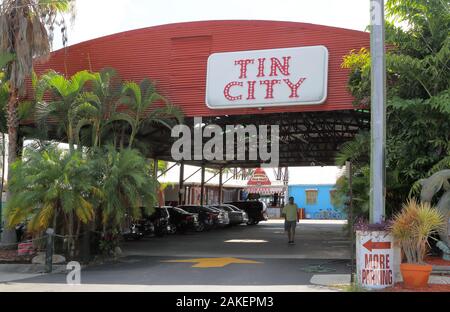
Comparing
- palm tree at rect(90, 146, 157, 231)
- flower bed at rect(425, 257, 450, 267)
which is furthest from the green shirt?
flower bed at rect(425, 257, 450, 267)

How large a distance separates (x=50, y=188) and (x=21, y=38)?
5851 mm

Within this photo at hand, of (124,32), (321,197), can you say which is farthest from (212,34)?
(321,197)

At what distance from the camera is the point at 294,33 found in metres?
17.2

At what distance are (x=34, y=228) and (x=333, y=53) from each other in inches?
405

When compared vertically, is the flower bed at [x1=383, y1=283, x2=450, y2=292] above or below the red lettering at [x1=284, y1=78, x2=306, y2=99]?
below

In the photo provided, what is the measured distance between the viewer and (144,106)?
57.9 feet

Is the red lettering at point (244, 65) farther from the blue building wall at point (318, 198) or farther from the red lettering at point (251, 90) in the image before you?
the blue building wall at point (318, 198)

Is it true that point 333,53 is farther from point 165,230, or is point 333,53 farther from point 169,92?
point 165,230

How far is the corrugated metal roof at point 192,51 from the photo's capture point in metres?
16.7

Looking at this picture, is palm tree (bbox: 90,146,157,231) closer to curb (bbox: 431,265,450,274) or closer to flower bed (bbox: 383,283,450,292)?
flower bed (bbox: 383,283,450,292)

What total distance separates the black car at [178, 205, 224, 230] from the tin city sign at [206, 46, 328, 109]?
1351 cm

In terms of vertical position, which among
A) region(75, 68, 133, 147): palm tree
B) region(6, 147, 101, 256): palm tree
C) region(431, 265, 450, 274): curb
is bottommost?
region(431, 265, 450, 274): curb

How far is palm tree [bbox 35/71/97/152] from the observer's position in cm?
1692
